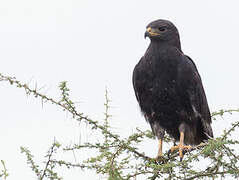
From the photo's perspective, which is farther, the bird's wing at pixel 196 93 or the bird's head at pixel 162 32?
the bird's head at pixel 162 32

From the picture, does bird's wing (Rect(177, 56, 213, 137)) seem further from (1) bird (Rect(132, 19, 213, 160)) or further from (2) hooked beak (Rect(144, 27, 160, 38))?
(2) hooked beak (Rect(144, 27, 160, 38))

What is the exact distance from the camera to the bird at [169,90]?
6.15 m

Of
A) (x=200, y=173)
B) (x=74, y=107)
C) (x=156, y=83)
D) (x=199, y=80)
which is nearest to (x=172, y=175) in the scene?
(x=200, y=173)

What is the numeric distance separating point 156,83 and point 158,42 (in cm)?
74

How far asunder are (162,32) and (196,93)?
103cm

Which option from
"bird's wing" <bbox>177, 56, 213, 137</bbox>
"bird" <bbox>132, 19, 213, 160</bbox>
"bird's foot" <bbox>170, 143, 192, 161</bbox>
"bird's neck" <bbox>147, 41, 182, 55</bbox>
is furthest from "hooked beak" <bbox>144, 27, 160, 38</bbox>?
"bird's foot" <bbox>170, 143, 192, 161</bbox>

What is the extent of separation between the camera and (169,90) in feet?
20.0

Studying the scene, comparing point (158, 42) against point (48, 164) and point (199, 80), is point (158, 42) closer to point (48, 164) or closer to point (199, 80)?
point (199, 80)

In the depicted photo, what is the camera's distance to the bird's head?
6469 mm

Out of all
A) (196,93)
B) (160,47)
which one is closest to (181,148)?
(196,93)

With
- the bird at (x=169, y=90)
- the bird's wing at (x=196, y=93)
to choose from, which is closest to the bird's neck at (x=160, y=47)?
the bird at (x=169, y=90)

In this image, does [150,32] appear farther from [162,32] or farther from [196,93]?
[196,93]

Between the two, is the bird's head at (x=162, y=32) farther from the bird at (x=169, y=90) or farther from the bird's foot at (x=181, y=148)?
the bird's foot at (x=181, y=148)

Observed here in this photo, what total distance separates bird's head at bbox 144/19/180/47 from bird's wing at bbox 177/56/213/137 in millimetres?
375
